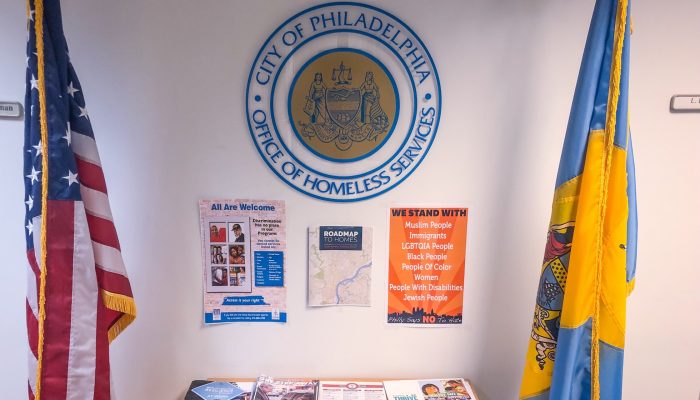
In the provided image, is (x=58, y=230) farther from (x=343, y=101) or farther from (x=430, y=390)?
(x=430, y=390)

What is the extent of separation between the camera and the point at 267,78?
121 centimetres

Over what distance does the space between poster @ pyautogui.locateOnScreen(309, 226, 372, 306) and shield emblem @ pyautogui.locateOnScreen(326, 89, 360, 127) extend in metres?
0.35

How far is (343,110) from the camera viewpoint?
122 centimetres

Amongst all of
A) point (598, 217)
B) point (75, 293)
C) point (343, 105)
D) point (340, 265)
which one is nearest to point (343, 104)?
point (343, 105)

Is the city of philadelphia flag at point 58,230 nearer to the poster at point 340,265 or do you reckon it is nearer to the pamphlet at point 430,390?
the poster at point 340,265

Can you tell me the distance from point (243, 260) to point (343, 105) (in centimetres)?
60

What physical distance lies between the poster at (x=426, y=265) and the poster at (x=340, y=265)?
84 mm

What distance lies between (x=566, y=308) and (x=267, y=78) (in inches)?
42.4

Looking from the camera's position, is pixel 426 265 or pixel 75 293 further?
pixel 426 265

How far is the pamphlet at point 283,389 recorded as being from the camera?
124 centimetres

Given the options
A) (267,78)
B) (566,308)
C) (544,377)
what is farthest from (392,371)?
(267,78)

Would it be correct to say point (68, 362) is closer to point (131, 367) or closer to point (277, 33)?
point (131, 367)

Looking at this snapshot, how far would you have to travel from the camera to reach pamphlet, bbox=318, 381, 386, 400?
48.8 inches

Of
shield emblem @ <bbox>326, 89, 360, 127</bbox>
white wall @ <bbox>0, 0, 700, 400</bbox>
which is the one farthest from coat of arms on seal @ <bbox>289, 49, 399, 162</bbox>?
white wall @ <bbox>0, 0, 700, 400</bbox>
